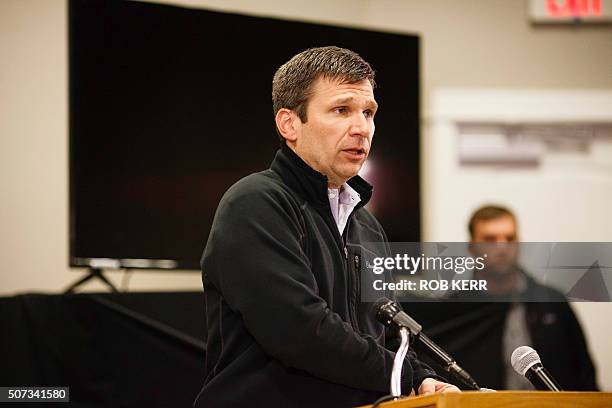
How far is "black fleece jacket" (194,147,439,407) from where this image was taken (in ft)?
6.90

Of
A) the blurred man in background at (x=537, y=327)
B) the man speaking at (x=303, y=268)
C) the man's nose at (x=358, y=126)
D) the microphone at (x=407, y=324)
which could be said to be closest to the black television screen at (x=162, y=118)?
the blurred man in background at (x=537, y=327)

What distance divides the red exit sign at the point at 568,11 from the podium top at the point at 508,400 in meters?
3.49

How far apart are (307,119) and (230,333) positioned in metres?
0.60

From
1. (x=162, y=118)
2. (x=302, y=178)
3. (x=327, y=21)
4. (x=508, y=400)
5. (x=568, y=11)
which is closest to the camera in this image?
(x=508, y=400)

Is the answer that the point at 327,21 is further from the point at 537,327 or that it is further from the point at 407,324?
the point at 407,324

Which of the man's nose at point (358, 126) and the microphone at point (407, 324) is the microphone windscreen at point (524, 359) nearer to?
the microphone at point (407, 324)

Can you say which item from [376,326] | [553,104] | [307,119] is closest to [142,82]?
[307,119]

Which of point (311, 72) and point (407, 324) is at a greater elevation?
point (311, 72)

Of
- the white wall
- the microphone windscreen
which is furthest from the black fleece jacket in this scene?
the white wall

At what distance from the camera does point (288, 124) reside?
2.48 m

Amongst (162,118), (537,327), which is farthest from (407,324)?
(162,118)

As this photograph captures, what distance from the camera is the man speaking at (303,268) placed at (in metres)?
2.11

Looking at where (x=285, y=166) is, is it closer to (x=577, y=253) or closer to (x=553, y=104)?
(x=577, y=253)

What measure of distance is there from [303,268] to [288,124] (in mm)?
473
